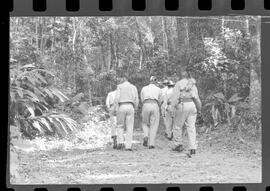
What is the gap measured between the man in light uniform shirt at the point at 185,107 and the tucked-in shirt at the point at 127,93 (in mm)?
600

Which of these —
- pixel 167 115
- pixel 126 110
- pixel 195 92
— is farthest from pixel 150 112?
pixel 195 92

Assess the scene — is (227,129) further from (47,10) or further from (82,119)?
(47,10)

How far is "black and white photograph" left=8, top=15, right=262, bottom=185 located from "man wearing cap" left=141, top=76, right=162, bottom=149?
16 millimetres

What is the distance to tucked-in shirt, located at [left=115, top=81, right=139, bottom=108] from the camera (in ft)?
37.7

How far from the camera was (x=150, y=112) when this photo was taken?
1159 centimetres

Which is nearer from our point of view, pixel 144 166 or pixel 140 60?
pixel 144 166

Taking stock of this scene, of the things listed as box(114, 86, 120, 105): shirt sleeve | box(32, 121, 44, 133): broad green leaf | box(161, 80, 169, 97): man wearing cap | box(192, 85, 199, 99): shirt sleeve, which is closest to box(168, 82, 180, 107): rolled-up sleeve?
box(161, 80, 169, 97): man wearing cap


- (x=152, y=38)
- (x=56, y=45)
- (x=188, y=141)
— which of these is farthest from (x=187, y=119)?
(x=56, y=45)

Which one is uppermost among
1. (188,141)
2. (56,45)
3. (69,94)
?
(56,45)

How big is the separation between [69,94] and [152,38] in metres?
1.61

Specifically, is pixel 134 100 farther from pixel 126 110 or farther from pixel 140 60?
pixel 140 60

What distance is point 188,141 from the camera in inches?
454

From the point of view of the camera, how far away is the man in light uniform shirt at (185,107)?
37.8 feet

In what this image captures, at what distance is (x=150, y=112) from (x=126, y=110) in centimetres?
39
